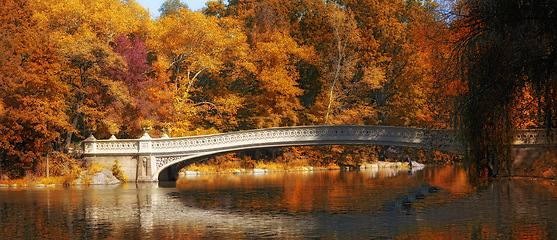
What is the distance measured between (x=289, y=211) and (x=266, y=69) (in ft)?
90.0

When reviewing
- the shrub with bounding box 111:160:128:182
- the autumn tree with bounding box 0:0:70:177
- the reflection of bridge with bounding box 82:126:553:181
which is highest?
the autumn tree with bounding box 0:0:70:177

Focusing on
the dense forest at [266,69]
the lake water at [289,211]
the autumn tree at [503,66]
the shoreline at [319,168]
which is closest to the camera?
the autumn tree at [503,66]

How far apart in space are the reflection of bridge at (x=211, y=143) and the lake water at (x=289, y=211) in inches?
108

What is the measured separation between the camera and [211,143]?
117 ft

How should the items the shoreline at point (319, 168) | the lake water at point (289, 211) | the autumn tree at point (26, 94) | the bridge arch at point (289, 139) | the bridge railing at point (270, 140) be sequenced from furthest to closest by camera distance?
1. the shoreline at point (319, 168)
2. the bridge arch at point (289, 139)
3. the bridge railing at point (270, 140)
4. the autumn tree at point (26, 94)
5. the lake water at point (289, 211)

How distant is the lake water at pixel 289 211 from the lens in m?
16.3

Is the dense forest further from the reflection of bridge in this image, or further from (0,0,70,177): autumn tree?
the reflection of bridge

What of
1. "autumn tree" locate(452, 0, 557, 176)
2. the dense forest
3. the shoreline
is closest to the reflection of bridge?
the dense forest

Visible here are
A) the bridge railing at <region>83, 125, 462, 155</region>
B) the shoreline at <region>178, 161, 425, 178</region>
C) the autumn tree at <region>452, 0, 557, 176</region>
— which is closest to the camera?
the autumn tree at <region>452, 0, 557, 176</region>

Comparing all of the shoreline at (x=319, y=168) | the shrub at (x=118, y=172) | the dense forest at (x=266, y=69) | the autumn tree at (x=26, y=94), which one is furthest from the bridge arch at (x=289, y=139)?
the shoreline at (x=319, y=168)

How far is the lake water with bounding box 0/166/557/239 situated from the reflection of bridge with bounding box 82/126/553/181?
2.73 meters

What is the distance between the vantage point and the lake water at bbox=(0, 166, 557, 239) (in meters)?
16.3

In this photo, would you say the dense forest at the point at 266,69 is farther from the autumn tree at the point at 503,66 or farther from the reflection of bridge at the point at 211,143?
the reflection of bridge at the point at 211,143

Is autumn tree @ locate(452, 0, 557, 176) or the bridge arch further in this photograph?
the bridge arch
